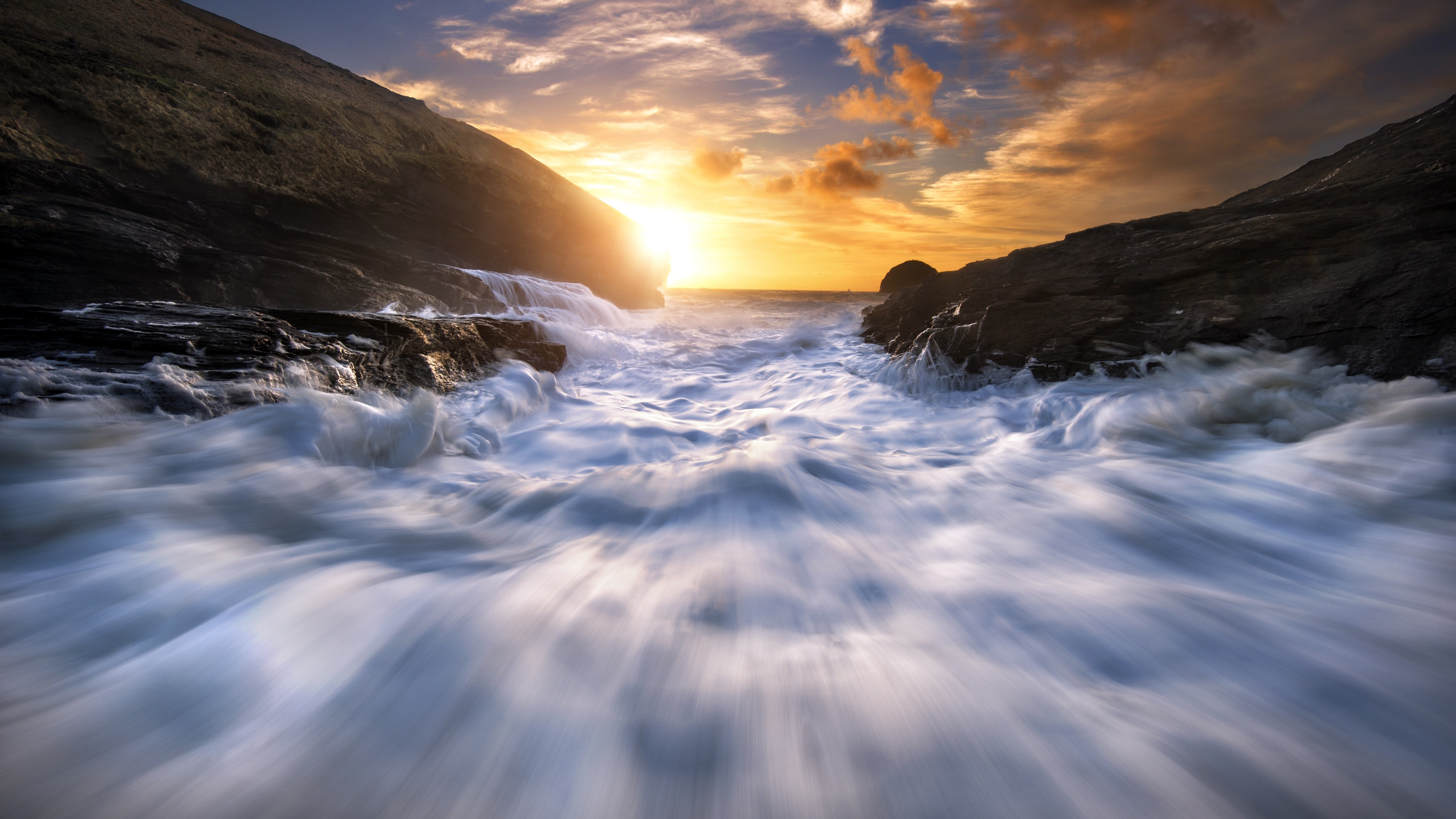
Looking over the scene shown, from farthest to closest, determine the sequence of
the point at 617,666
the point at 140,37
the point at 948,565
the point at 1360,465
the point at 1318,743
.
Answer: the point at 140,37 → the point at 1360,465 → the point at 948,565 → the point at 617,666 → the point at 1318,743

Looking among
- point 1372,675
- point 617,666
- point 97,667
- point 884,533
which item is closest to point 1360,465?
point 1372,675

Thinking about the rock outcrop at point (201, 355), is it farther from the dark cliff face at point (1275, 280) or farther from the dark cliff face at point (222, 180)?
the dark cliff face at point (1275, 280)

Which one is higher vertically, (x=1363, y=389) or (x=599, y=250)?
(x=599, y=250)

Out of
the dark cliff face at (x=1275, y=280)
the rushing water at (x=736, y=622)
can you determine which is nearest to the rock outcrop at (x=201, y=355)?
the rushing water at (x=736, y=622)

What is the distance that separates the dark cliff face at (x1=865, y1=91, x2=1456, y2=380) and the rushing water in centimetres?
41

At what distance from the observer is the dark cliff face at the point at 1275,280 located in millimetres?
2896

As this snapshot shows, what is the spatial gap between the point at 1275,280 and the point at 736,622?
198 inches

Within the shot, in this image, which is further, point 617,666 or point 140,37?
point 140,37

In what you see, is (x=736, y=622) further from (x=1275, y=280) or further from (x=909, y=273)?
(x=909, y=273)

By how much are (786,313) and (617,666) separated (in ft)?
67.3

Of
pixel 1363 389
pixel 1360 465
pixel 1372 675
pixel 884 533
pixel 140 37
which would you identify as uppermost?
pixel 140 37

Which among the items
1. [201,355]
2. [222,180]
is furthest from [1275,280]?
[222,180]

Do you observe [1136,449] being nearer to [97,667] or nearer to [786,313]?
[97,667]

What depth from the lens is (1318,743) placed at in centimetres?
101
